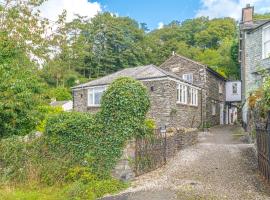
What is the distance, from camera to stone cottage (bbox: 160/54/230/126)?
3172cm

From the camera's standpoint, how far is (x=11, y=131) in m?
13.4

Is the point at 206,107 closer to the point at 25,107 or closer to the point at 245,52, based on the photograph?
the point at 245,52

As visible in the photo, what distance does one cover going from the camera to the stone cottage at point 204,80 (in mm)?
31719

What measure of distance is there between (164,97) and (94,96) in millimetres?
7287

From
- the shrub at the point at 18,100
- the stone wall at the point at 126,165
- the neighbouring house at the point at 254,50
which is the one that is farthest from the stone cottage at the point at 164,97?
the stone wall at the point at 126,165

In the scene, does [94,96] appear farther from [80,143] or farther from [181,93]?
[80,143]

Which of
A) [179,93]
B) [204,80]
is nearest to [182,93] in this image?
[179,93]

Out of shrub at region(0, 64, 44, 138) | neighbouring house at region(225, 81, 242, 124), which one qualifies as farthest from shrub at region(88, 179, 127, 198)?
neighbouring house at region(225, 81, 242, 124)

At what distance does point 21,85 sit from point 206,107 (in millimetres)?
22224

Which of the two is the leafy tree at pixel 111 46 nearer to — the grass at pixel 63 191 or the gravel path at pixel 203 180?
the gravel path at pixel 203 180

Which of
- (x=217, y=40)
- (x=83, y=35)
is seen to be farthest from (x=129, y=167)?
(x=217, y=40)

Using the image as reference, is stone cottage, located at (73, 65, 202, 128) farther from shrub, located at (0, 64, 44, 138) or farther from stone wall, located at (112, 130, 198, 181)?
shrub, located at (0, 64, 44, 138)

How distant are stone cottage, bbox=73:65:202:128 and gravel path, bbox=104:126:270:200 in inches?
336

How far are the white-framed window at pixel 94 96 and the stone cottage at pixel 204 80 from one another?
9.87 metres
